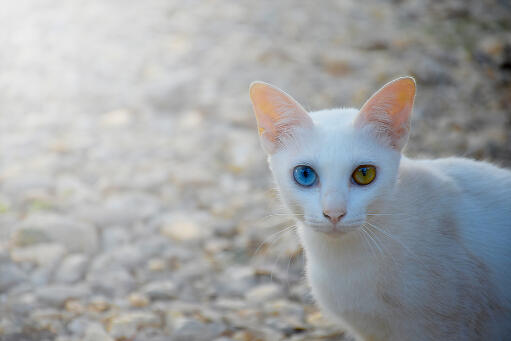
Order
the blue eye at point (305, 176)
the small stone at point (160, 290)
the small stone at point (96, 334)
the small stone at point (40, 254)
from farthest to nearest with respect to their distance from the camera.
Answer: the small stone at point (40, 254) < the small stone at point (160, 290) < the small stone at point (96, 334) < the blue eye at point (305, 176)

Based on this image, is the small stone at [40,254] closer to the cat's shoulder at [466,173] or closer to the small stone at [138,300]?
the small stone at [138,300]

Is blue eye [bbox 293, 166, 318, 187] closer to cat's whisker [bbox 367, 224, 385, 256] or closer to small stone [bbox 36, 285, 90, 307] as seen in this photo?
cat's whisker [bbox 367, 224, 385, 256]

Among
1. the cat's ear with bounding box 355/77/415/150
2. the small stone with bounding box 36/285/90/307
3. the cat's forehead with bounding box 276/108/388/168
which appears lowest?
the small stone with bounding box 36/285/90/307

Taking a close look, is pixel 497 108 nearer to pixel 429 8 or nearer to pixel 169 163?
pixel 429 8

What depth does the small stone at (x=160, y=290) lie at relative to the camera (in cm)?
292

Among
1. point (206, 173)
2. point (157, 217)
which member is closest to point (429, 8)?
point (206, 173)

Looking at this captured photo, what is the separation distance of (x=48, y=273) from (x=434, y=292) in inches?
79.3

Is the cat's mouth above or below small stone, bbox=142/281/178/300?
above

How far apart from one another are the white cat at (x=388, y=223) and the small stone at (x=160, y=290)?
40.0 inches

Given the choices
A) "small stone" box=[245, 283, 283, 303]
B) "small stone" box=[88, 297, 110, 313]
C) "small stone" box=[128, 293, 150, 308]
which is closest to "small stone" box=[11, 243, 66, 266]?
"small stone" box=[88, 297, 110, 313]

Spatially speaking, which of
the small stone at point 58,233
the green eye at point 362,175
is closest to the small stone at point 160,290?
the small stone at point 58,233

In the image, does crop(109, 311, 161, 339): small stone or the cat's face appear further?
crop(109, 311, 161, 339): small stone

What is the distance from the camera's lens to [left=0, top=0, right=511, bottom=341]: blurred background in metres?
2.86

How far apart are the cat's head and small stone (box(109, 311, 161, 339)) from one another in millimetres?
1033
